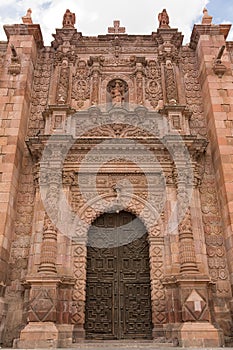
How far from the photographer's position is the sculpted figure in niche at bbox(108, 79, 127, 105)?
1207cm

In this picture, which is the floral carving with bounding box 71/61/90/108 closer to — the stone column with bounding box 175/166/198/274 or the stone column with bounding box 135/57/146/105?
the stone column with bounding box 135/57/146/105

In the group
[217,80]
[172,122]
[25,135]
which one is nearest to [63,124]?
[25,135]

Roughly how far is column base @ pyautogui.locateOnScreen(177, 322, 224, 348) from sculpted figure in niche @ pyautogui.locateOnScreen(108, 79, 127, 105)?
727cm

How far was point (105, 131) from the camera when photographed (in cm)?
1135

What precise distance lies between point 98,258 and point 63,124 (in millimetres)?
4415

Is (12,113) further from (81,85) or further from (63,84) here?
(81,85)

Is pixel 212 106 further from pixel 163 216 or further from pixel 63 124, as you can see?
pixel 63 124

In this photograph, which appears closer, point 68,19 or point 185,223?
point 185,223

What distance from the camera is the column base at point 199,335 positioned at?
785 cm

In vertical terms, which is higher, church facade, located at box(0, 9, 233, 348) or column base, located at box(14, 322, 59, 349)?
church facade, located at box(0, 9, 233, 348)

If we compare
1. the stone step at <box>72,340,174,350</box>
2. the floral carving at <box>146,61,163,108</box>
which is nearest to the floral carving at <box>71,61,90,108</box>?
the floral carving at <box>146,61,163,108</box>

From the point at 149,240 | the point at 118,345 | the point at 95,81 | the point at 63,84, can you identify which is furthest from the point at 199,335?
the point at 63,84

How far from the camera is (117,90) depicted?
12.4m

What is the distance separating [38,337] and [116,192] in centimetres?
443
